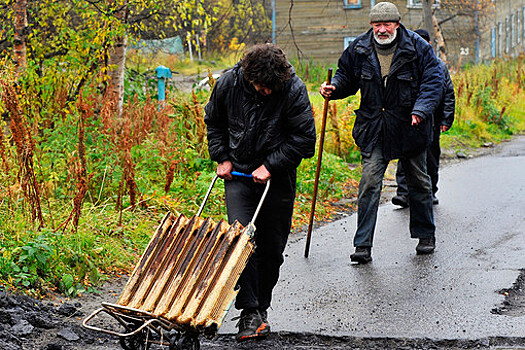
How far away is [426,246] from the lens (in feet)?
25.2

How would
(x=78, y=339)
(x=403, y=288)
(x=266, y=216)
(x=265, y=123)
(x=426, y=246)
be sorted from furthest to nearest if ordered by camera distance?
1. (x=426, y=246)
2. (x=403, y=288)
3. (x=266, y=216)
4. (x=265, y=123)
5. (x=78, y=339)

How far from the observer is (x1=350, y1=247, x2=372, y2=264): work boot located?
24.0 feet

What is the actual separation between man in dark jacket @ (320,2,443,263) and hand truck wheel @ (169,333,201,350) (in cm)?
300

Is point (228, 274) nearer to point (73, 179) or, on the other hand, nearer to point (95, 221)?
point (95, 221)

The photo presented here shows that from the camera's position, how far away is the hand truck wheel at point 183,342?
449 centimetres

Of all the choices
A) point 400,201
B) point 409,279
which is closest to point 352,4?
point 400,201

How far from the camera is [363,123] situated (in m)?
7.41

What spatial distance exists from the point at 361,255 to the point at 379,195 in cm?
56

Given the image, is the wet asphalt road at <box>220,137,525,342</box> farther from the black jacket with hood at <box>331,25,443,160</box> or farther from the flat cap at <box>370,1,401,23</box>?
the flat cap at <box>370,1,401,23</box>

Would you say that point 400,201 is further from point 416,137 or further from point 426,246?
point 416,137

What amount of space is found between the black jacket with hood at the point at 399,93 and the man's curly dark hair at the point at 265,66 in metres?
2.37

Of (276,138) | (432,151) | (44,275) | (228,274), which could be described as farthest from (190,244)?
(432,151)

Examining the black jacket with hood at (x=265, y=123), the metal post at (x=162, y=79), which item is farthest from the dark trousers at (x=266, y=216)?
the metal post at (x=162, y=79)

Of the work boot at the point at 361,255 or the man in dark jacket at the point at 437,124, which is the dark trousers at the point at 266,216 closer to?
the work boot at the point at 361,255
